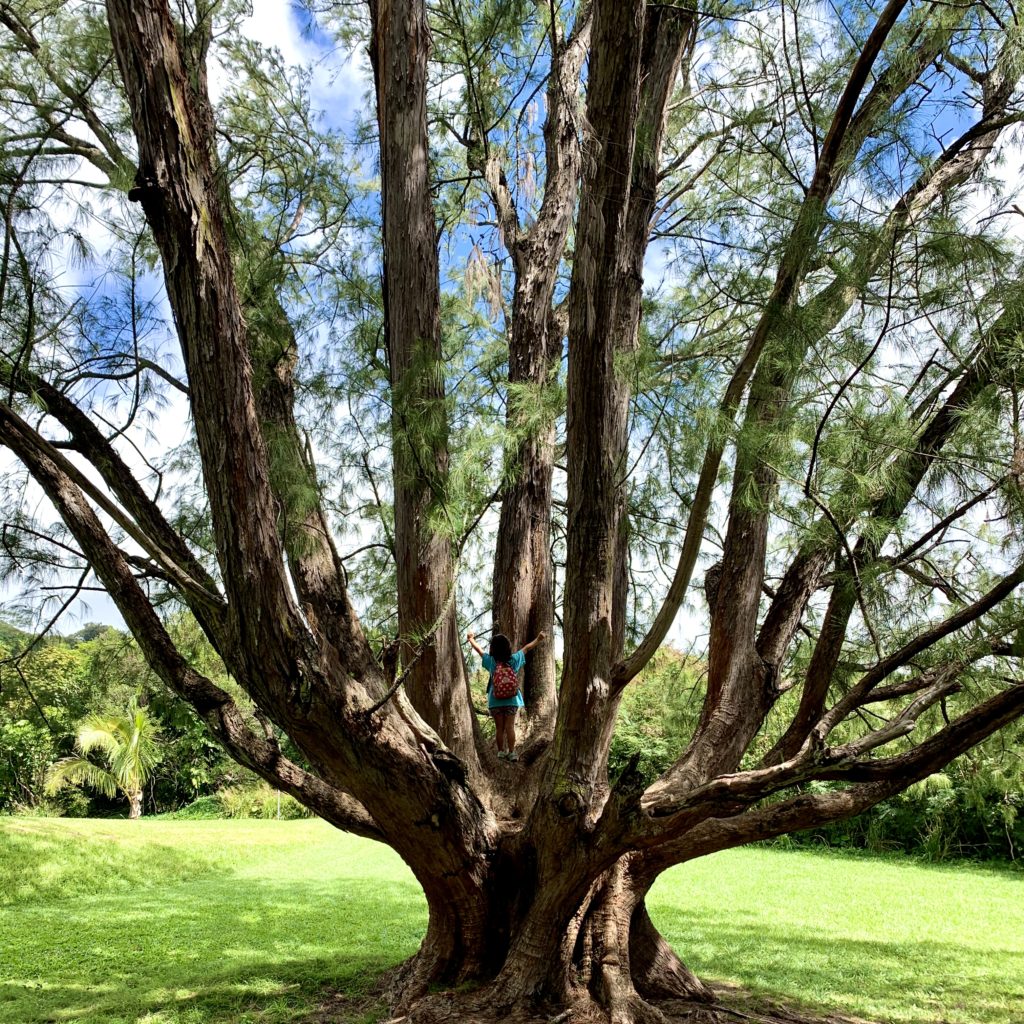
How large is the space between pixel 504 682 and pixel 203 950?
9.19 feet

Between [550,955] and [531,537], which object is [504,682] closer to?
[531,537]

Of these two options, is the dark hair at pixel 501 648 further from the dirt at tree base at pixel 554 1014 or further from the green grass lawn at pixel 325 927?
the green grass lawn at pixel 325 927

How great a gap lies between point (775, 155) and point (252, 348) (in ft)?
6.77

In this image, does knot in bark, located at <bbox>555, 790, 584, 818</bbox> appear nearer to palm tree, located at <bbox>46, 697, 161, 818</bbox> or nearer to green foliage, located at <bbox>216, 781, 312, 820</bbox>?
palm tree, located at <bbox>46, 697, 161, 818</bbox>

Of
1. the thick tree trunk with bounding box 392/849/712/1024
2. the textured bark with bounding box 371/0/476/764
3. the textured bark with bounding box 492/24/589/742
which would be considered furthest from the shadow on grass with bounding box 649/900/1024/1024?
the textured bark with bounding box 371/0/476/764

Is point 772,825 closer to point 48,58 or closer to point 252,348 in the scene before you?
point 252,348

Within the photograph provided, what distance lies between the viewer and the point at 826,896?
7340mm

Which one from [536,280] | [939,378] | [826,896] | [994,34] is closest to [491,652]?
[536,280]

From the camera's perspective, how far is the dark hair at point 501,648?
382 cm

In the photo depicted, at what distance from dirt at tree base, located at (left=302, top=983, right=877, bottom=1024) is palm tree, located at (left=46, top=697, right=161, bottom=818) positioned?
8.02 m

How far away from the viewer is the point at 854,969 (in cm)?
484

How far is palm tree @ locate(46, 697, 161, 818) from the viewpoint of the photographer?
1080cm

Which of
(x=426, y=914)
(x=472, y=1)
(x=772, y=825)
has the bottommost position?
(x=426, y=914)

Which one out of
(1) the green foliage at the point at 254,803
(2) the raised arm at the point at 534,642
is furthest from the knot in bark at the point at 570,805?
(1) the green foliage at the point at 254,803
